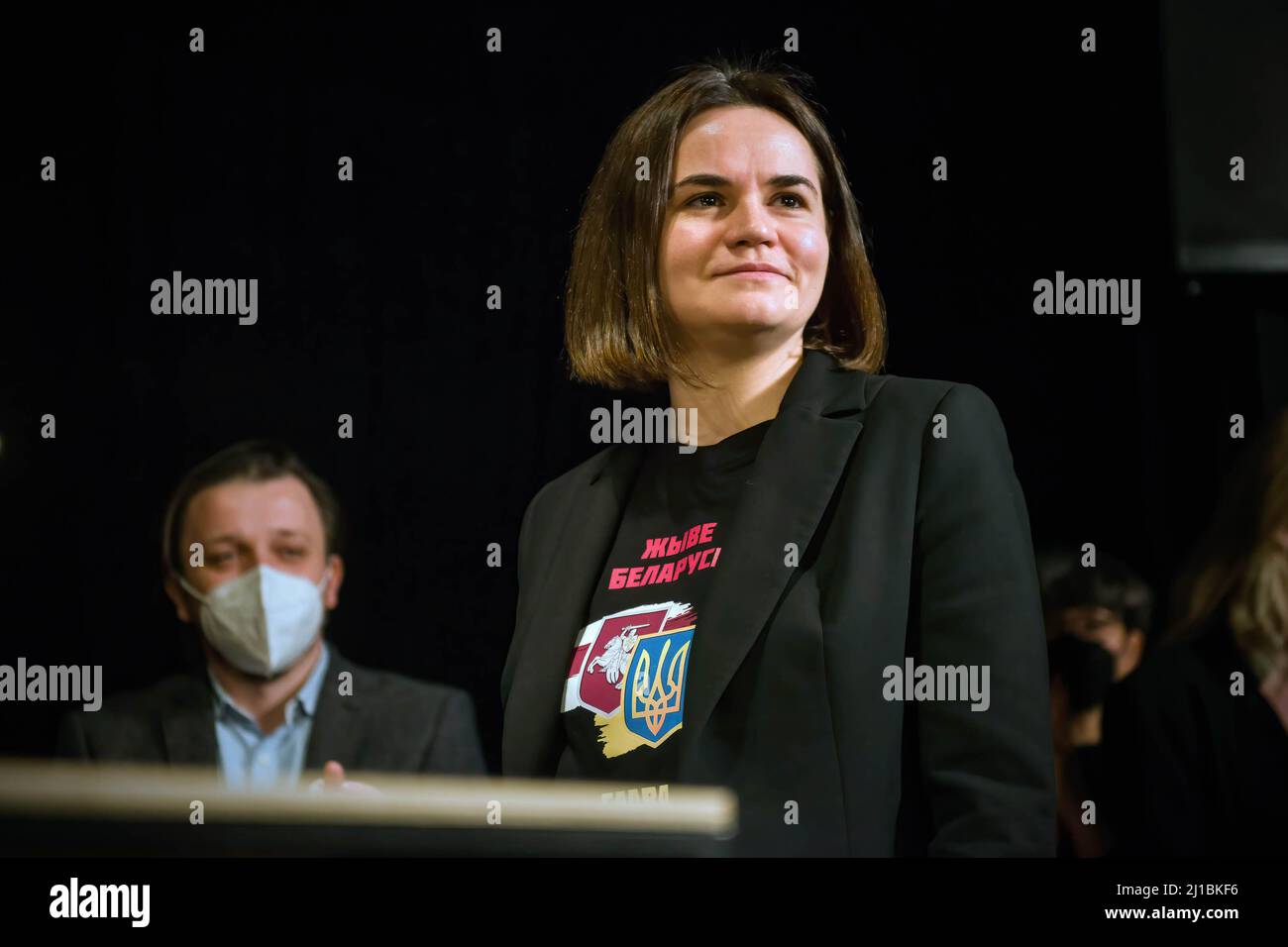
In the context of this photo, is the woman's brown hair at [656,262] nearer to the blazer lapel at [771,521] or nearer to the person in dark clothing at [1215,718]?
the blazer lapel at [771,521]

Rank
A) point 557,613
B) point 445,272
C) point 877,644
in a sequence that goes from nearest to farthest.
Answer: point 877,644
point 557,613
point 445,272

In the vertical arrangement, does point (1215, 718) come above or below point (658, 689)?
below

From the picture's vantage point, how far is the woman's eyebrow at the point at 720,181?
2.92 meters

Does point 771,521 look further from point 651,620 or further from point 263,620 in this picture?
point 263,620

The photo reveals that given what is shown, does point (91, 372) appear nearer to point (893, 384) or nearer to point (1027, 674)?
point (893, 384)

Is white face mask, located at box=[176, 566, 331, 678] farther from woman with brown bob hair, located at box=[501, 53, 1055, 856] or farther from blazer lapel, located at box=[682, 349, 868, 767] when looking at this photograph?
blazer lapel, located at box=[682, 349, 868, 767]

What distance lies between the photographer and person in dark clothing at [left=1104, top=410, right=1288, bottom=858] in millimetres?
2895

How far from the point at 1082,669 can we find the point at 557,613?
1077 mm

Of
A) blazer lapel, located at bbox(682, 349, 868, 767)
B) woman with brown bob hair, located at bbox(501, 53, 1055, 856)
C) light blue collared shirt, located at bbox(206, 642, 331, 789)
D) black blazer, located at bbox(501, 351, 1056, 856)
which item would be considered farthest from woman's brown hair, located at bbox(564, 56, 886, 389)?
light blue collared shirt, located at bbox(206, 642, 331, 789)

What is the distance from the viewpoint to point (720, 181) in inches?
115

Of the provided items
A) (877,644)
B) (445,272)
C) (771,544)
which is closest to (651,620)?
(771,544)

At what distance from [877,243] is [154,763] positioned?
1881mm

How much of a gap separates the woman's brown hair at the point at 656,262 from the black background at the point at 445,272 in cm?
9

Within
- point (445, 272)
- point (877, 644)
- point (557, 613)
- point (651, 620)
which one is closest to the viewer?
point (877, 644)
